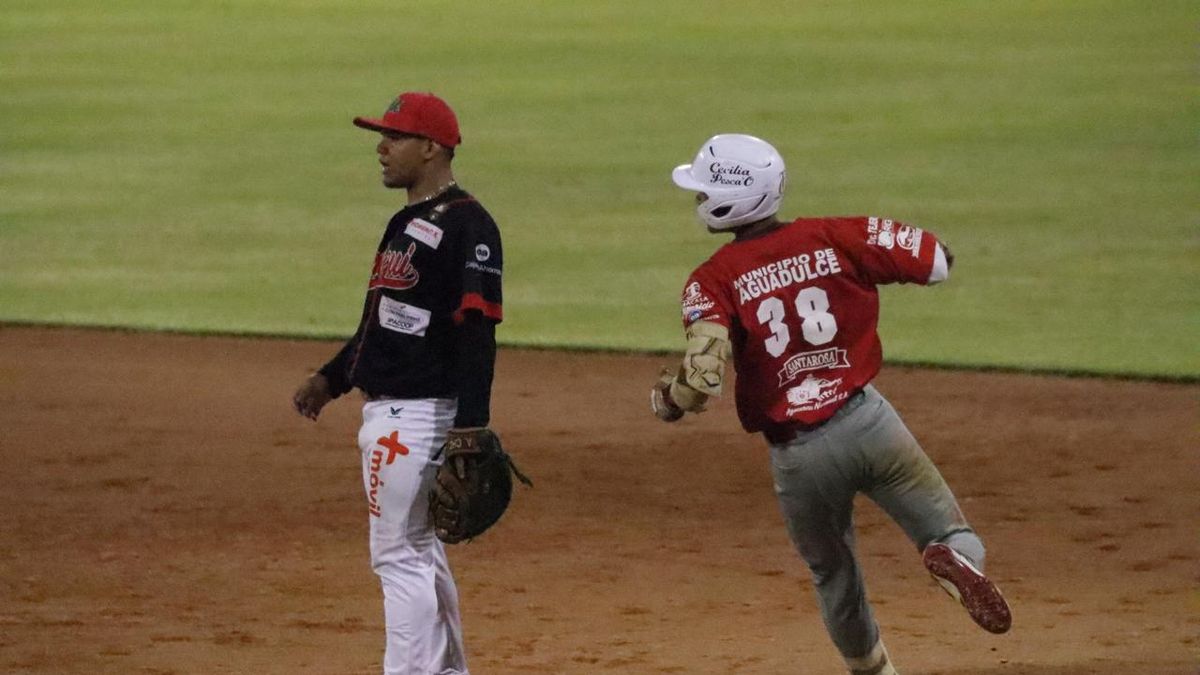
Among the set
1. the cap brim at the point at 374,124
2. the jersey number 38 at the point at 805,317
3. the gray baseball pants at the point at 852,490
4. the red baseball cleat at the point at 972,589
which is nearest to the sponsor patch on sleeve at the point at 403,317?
the cap brim at the point at 374,124

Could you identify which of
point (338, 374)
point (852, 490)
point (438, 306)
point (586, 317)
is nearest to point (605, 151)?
point (586, 317)

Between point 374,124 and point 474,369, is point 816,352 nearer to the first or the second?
point 474,369

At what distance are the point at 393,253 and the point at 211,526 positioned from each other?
9.89 ft

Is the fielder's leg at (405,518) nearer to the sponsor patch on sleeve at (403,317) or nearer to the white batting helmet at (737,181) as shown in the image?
the sponsor patch on sleeve at (403,317)

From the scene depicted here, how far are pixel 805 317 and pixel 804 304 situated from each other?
1.4 inches

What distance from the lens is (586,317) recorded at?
12.7 meters

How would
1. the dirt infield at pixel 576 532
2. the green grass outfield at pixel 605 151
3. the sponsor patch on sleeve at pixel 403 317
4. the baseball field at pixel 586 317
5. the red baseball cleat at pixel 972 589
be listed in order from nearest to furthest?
the red baseball cleat at pixel 972 589 < the sponsor patch on sleeve at pixel 403 317 < the dirt infield at pixel 576 532 < the baseball field at pixel 586 317 < the green grass outfield at pixel 605 151

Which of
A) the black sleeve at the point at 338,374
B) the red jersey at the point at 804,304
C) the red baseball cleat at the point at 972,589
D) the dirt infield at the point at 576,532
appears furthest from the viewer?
the dirt infield at the point at 576,532

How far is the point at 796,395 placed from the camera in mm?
5547

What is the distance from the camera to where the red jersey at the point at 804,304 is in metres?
5.49

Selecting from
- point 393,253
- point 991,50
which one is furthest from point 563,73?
point 393,253

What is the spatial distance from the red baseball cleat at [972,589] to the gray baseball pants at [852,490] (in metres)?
0.06

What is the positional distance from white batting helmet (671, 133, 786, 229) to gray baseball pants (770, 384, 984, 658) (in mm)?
612

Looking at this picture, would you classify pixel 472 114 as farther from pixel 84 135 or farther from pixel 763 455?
pixel 763 455
